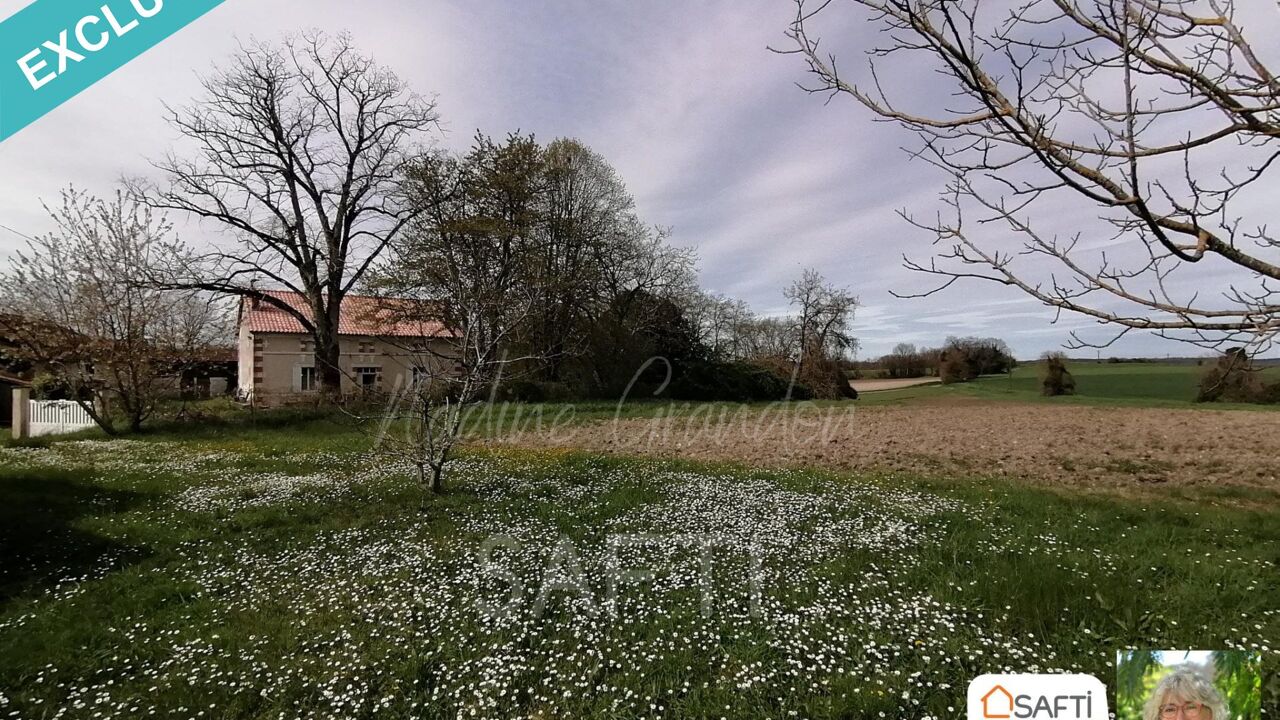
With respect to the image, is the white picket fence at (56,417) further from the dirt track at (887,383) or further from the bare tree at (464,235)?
the dirt track at (887,383)

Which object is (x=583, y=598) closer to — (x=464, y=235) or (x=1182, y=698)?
(x=1182, y=698)

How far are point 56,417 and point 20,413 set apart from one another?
1.87 metres

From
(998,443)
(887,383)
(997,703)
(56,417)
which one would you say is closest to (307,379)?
(56,417)

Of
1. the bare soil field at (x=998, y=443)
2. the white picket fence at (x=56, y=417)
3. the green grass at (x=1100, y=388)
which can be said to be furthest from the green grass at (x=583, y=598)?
the green grass at (x=1100, y=388)

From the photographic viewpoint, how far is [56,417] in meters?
17.3

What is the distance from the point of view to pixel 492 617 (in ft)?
15.5

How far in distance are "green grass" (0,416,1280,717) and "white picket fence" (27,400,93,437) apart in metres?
10.9

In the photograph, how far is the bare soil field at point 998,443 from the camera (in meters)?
10.9

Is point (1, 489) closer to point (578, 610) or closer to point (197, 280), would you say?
point (578, 610)

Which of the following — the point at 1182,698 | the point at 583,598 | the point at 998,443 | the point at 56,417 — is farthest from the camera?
the point at 56,417

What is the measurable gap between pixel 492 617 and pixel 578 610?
76cm

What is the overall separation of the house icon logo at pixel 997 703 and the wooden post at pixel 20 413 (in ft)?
76.2

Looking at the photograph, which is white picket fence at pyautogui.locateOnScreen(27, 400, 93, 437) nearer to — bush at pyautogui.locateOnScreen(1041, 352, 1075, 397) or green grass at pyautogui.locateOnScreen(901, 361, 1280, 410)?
green grass at pyautogui.locateOnScreen(901, 361, 1280, 410)

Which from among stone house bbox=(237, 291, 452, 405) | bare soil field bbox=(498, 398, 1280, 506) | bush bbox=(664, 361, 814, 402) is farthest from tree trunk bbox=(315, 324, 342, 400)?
bush bbox=(664, 361, 814, 402)
